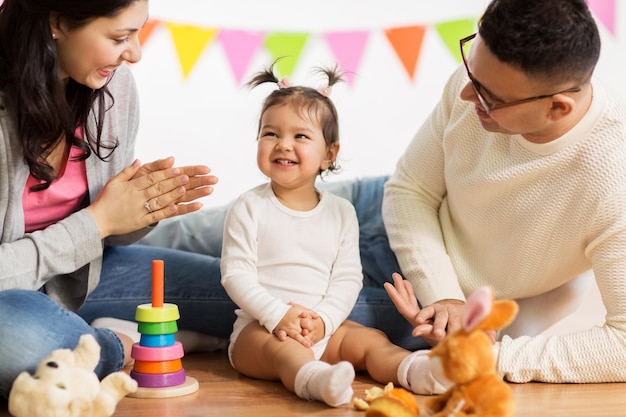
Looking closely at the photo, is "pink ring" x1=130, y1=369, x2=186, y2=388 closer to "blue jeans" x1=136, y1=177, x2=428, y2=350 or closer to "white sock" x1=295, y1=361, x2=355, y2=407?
"white sock" x1=295, y1=361, x2=355, y2=407

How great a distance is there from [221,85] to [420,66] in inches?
32.4

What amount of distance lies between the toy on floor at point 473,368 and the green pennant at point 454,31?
2.57 m

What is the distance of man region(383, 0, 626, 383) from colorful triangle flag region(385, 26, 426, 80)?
69.3 inches

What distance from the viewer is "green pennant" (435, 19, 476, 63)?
140 inches

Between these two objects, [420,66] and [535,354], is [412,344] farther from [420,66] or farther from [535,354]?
[420,66]

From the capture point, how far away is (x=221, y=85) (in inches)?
137

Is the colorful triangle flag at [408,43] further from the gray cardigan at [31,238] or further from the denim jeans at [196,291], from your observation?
the gray cardigan at [31,238]

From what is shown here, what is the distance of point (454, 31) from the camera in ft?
11.7

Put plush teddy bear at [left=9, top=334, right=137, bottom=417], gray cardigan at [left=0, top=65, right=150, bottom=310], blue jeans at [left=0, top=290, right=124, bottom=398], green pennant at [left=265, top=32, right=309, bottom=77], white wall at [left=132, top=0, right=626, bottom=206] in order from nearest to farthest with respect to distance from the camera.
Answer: plush teddy bear at [left=9, top=334, right=137, bottom=417] → blue jeans at [left=0, top=290, right=124, bottom=398] → gray cardigan at [left=0, top=65, right=150, bottom=310] → white wall at [left=132, top=0, right=626, bottom=206] → green pennant at [left=265, top=32, right=309, bottom=77]

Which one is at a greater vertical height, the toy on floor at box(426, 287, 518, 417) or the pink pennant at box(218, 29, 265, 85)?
the pink pennant at box(218, 29, 265, 85)

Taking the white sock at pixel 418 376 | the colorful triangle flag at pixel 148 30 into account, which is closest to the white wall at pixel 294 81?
the colorful triangle flag at pixel 148 30

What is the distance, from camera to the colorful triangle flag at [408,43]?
356 centimetres

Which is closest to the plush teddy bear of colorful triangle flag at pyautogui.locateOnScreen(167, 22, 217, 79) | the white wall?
the white wall

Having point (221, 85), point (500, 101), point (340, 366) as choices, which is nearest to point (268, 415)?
point (340, 366)
